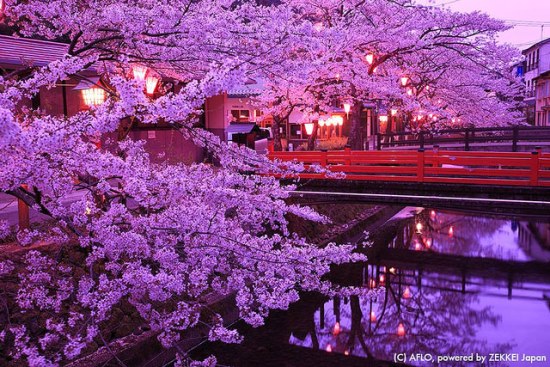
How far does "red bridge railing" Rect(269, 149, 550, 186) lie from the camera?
11500mm

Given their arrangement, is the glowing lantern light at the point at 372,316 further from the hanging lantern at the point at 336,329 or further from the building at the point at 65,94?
the building at the point at 65,94

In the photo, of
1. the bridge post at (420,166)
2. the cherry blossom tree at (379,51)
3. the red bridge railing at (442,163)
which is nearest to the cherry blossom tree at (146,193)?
the red bridge railing at (442,163)

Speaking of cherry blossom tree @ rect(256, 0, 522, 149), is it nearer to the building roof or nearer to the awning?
the awning

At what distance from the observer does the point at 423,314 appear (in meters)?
11.1

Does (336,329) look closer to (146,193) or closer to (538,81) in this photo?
(146,193)

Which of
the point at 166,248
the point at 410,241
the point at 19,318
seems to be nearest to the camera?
the point at 166,248

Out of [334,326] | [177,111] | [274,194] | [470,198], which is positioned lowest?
[334,326]

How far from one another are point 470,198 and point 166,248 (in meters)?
8.84

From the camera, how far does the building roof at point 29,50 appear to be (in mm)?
11883

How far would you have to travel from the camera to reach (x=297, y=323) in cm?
1069

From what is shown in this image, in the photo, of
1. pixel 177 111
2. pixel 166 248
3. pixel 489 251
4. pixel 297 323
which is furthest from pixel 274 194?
pixel 489 251

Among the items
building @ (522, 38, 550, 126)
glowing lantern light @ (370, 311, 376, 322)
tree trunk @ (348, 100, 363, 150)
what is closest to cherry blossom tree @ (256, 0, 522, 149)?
tree trunk @ (348, 100, 363, 150)

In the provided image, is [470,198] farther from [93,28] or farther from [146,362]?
[93,28]

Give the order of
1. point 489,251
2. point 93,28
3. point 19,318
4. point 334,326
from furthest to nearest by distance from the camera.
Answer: point 489,251 < point 334,326 < point 19,318 < point 93,28
